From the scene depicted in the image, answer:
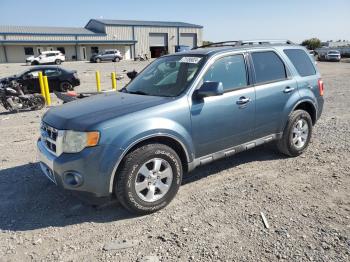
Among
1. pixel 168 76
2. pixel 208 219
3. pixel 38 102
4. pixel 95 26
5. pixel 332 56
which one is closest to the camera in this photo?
pixel 208 219

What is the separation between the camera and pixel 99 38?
54969 mm

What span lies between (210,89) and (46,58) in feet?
137

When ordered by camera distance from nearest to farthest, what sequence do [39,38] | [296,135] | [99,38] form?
1. [296,135]
2. [39,38]
3. [99,38]

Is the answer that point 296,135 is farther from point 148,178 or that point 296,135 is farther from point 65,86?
point 65,86

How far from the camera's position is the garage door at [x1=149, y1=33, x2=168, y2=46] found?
60.3m

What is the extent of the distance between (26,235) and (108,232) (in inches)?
34.5

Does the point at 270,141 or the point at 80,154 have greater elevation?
the point at 80,154

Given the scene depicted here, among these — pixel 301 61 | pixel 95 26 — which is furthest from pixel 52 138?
pixel 95 26

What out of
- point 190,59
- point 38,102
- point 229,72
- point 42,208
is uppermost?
point 190,59

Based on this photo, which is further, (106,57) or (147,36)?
(147,36)

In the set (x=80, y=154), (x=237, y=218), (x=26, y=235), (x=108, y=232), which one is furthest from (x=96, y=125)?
(x=237, y=218)

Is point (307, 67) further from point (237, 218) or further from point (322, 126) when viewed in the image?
point (237, 218)

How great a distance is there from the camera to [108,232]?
3393mm

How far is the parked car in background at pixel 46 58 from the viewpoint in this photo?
40.0m
